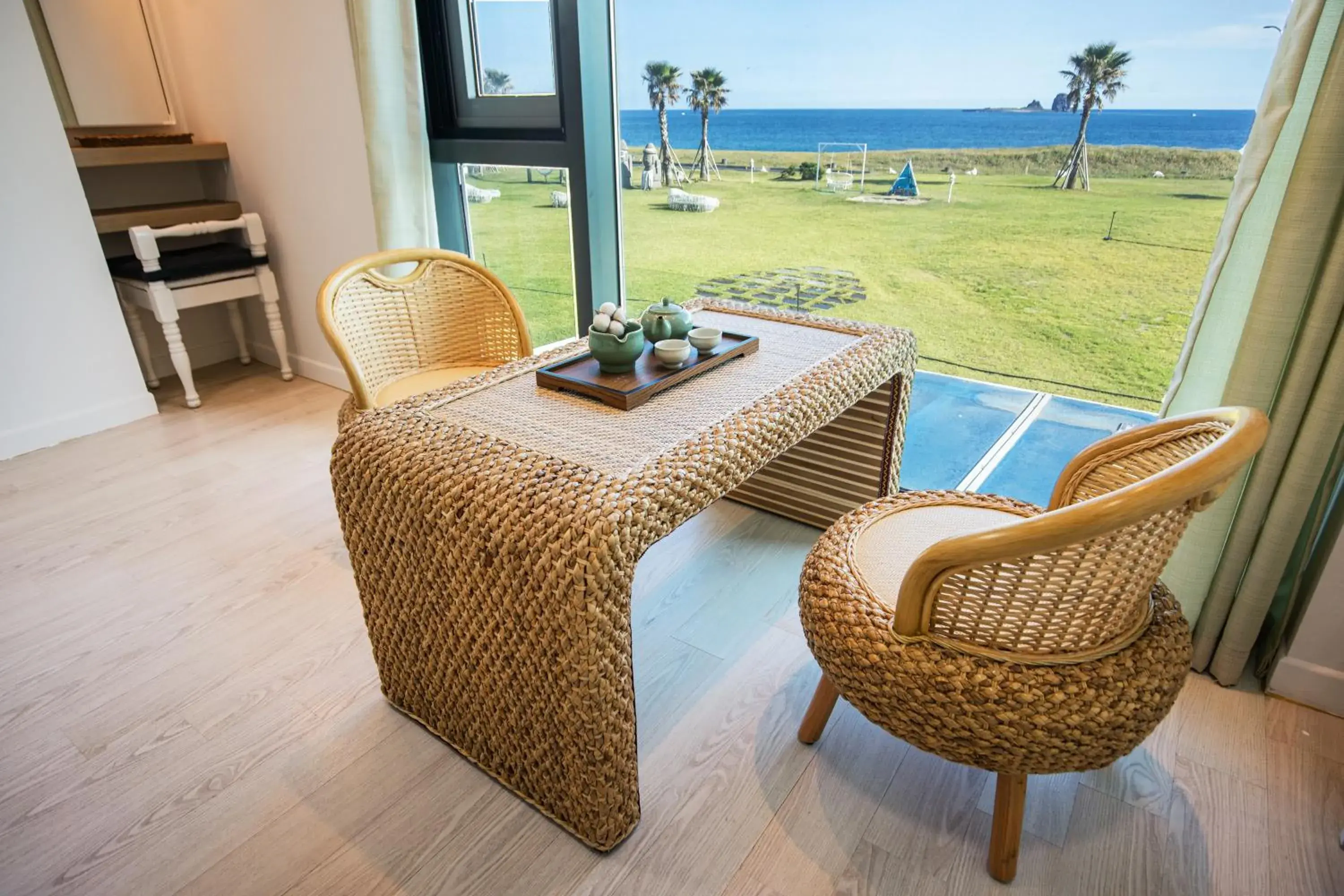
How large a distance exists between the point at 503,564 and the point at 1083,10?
2.06m

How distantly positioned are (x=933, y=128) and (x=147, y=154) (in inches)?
113

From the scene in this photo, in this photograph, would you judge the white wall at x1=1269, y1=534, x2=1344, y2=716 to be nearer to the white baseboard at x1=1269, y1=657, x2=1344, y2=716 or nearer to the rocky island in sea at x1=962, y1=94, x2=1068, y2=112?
the white baseboard at x1=1269, y1=657, x2=1344, y2=716

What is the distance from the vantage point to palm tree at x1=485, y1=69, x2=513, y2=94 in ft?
7.87

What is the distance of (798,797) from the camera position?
1271 mm

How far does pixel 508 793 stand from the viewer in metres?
1.29

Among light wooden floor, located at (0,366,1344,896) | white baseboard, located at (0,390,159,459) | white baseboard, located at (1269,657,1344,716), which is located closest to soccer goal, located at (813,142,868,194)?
light wooden floor, located at (0,366,1344,896)

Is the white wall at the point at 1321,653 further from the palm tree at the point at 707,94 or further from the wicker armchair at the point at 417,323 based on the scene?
the palm tree at the point at 707,94

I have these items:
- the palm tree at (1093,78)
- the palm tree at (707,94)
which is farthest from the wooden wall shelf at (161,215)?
the palm tree at (1093,78)

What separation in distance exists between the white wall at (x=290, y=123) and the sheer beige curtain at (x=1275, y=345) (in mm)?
2423

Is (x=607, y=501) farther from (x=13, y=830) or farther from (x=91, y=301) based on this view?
(x=91, y=301)

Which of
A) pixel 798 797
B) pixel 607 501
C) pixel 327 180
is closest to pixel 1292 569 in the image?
pixel 798 797

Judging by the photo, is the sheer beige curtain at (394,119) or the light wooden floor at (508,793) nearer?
the light wooden floor at (508,793)

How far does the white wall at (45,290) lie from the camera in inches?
93.3

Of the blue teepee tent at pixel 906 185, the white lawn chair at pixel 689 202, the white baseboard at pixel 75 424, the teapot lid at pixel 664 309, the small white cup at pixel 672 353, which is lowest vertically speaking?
the white baseboard at pixel 75 424
